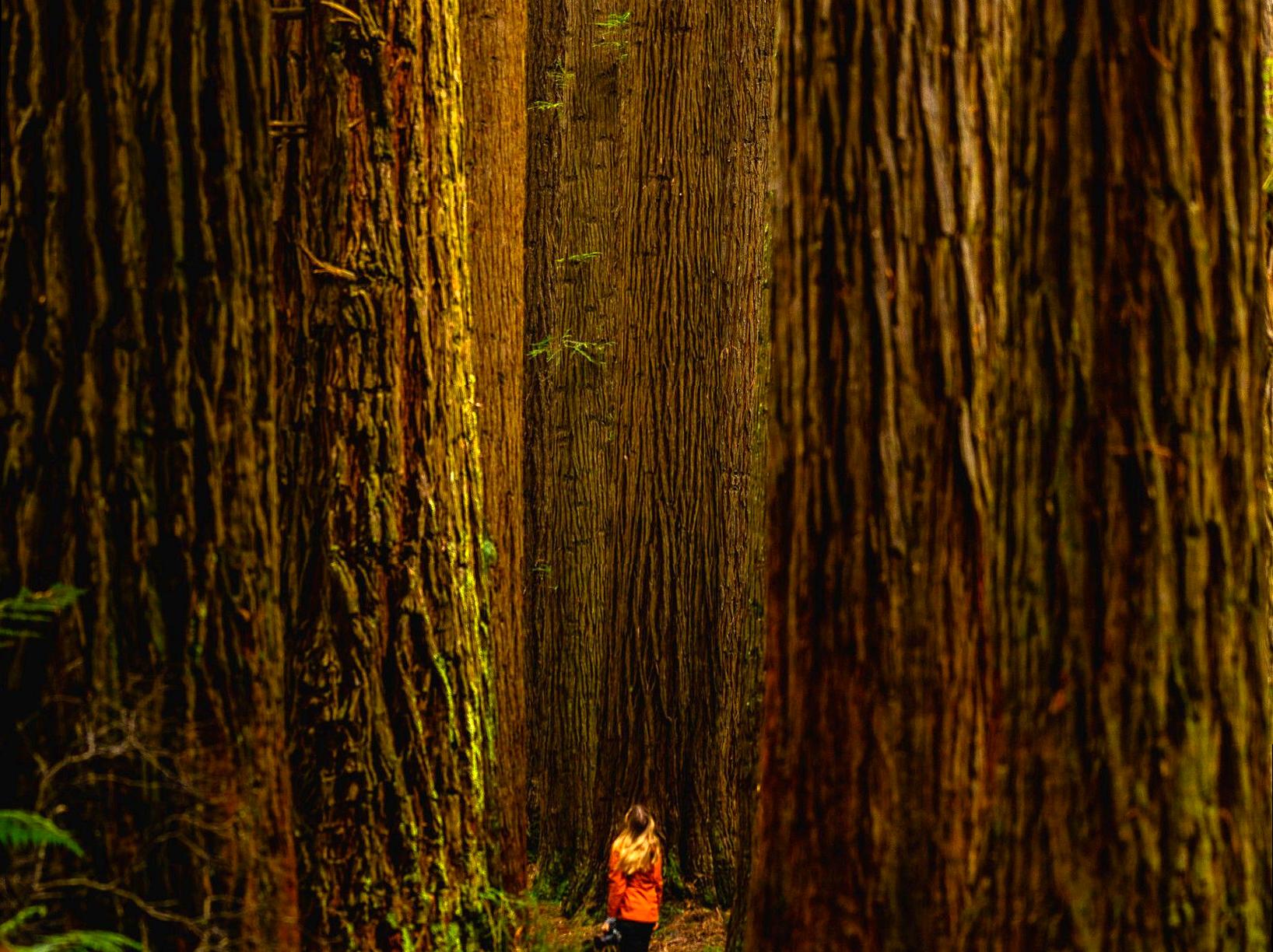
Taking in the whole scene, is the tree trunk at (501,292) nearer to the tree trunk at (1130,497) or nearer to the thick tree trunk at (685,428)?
the thick tree trunk at (685,428)

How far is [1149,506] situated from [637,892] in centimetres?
585

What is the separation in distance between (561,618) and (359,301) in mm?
7735

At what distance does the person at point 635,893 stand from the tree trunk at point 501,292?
30.0 inches

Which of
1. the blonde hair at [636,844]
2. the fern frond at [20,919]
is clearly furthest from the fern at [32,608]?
the blonde hair at [636,844]

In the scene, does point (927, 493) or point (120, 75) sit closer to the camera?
point (120, 75)

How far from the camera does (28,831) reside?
114 inches

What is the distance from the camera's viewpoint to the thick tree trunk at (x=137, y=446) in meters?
3.12

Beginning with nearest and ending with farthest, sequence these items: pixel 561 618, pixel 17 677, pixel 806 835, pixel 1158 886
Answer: pixel 1158 886 → pixel 17 677 → pixel 806 835 → pixel 561 618

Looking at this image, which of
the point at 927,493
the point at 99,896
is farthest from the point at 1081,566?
the point at 99,896

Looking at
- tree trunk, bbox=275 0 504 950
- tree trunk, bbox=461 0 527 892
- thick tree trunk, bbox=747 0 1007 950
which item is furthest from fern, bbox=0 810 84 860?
tree trunk, bbox=461 0 527 892

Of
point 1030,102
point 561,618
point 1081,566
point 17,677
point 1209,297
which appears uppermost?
point 1030,102

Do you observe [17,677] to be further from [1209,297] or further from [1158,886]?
[1209,297]

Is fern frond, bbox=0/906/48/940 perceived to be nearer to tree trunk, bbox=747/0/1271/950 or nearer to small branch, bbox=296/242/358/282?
tree trunk, bbox=747/0/1271/950

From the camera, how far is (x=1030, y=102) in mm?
3152
